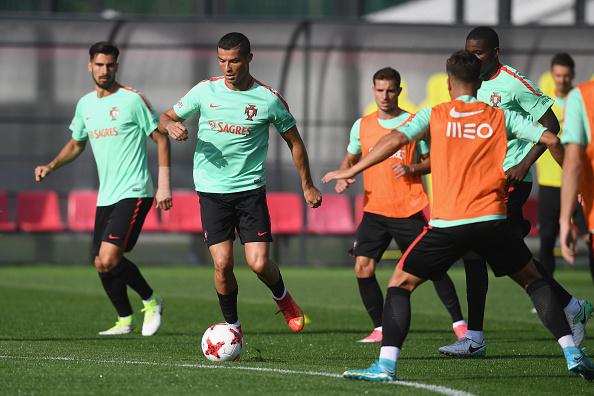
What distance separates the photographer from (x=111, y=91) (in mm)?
10875

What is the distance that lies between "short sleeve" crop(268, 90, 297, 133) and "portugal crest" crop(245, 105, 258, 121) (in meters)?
0.10

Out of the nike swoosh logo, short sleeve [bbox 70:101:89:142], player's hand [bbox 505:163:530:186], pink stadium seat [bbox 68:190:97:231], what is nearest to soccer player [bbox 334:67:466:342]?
player's hand [bbox 505:163:530:186]

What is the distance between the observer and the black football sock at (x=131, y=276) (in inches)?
A: 427

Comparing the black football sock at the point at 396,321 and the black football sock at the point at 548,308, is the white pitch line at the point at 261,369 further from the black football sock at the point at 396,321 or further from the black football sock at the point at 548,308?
the black football sock at the point at 548,308

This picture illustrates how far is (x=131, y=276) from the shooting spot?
1088cm

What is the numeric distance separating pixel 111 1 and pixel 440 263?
151ft

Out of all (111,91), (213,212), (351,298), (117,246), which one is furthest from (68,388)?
(351,298)

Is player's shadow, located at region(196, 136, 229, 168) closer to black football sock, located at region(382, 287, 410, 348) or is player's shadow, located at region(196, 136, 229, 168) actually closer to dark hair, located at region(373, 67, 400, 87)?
dark hair, located at region(373, 67, 400, 87)

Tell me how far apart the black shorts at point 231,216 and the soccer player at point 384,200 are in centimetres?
138

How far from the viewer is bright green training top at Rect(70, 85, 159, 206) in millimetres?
10680

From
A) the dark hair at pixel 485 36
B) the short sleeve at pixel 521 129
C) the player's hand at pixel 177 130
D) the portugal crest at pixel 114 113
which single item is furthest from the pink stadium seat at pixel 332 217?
the short sleeve at pixel 521 129

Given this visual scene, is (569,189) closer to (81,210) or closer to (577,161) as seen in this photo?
(577,161)

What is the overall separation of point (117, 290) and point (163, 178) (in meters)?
1.46

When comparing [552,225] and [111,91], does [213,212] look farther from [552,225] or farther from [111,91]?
[552,225]
